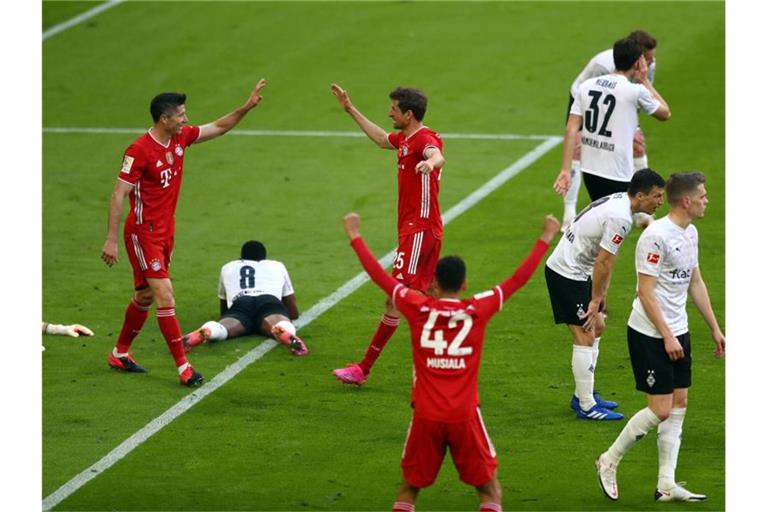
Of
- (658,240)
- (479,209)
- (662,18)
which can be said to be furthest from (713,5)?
(658,240)

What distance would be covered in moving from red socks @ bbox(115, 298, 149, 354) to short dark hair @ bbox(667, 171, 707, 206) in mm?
5570

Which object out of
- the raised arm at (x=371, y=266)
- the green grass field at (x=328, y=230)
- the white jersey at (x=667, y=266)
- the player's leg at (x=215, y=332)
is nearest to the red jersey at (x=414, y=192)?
the green grass field at (x=328, y=230)

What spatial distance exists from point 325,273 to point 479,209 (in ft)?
10.7

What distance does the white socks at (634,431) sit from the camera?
34.7ft

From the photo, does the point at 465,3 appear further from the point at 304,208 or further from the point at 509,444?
the point at 509,444

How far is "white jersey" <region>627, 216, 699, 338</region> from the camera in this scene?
10.4 meters

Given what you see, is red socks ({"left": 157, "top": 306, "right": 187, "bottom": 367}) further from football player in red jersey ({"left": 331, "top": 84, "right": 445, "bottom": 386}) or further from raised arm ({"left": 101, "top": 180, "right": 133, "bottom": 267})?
football player in red jersey ({"left": 331, "top": 84, "right": 445, "bottom": 386})

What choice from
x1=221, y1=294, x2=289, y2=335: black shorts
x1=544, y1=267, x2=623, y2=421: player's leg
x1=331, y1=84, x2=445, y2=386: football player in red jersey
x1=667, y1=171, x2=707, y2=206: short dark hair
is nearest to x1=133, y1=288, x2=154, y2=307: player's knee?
x1=221, y1=294, x2=289, y2=335: black shorts

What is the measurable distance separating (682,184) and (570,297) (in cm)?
223

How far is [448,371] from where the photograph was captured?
9469 millimetres

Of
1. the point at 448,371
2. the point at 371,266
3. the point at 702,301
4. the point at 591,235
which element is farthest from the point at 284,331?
the point at 448,371

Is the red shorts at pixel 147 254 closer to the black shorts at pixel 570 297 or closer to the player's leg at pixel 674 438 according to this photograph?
the black shorts at pixel 570 297

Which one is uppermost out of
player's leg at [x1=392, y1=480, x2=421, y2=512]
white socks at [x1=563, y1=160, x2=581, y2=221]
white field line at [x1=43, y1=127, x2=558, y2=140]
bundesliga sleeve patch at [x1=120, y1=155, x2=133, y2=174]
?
Answer: white field line at [x1=43, y1=127, x2=558, y2=140]

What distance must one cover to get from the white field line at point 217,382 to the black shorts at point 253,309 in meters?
0.25
